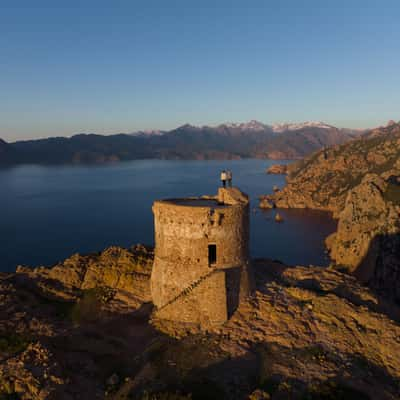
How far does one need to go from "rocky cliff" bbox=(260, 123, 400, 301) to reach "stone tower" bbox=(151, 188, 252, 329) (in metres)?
31.1

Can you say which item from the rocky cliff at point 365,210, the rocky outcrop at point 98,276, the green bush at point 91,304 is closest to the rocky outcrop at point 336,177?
the rocky cliff at point 365,210

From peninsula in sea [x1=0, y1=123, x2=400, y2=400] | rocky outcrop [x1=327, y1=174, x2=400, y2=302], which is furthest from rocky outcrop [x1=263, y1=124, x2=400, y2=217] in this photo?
peninsula in sea [x1=0, y1=123, x2=400, y2=400]

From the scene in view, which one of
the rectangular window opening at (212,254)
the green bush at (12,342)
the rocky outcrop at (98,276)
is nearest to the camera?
the green bush at (12,342)

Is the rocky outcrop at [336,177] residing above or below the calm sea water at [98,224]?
above

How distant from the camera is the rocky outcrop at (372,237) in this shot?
1678 inches

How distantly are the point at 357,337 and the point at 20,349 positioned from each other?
17427 millimetres

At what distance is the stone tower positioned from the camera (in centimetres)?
1798

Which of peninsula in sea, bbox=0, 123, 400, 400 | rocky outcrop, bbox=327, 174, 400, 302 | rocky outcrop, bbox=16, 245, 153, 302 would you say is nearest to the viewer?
peninsula in sea, bbox=0, 123, 400, 400

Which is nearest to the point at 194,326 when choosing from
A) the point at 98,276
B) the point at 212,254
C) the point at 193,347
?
the point at 193,347

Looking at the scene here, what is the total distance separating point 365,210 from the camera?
194 ft

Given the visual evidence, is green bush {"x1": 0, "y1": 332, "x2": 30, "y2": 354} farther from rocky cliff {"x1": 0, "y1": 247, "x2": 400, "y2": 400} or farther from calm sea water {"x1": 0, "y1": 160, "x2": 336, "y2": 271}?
calm sea water {"x1": 0, "y1": 160, "x2": 336, "y2": 271}

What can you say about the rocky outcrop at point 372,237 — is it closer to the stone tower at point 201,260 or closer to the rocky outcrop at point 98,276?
the stone tower at point 201,260

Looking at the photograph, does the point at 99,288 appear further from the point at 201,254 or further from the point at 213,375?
the point at 213,375

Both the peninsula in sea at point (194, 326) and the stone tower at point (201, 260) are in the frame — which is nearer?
the peninsula in sea at point (194, 326)
